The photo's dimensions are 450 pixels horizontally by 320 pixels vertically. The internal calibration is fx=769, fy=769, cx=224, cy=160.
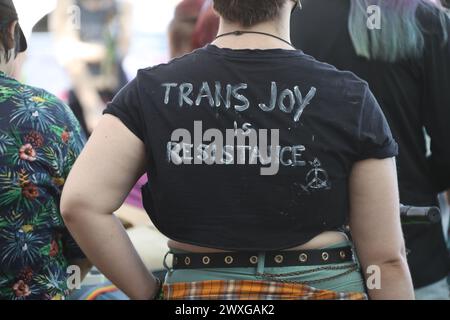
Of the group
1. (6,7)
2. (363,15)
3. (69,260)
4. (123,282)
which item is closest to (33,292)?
(69,260)

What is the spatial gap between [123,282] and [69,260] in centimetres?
42

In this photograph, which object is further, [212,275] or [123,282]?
[123,282]

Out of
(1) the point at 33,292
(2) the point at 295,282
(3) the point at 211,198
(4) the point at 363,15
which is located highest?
(4) the point at 363,15

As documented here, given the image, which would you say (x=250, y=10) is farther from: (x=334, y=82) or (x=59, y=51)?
(x=59, y=51)

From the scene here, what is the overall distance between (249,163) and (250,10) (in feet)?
1.17

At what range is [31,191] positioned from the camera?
2.08 m

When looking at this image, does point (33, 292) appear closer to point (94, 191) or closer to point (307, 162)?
point (94, 191)

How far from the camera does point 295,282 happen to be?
175cm

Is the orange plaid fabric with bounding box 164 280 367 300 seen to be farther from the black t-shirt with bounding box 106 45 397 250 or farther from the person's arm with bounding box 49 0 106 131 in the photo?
the person's arm with bounding box 49 0 106 131

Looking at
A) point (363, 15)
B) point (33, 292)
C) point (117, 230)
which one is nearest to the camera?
point (117, 230)

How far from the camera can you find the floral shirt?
2055mm

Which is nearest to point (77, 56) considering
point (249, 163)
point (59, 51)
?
point (59, 51)

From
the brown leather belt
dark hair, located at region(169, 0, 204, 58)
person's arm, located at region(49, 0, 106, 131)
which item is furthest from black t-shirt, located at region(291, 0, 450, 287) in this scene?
person's arm, located at region(49, 0, 106, 131)

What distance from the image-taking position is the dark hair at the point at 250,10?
5.84 feet
